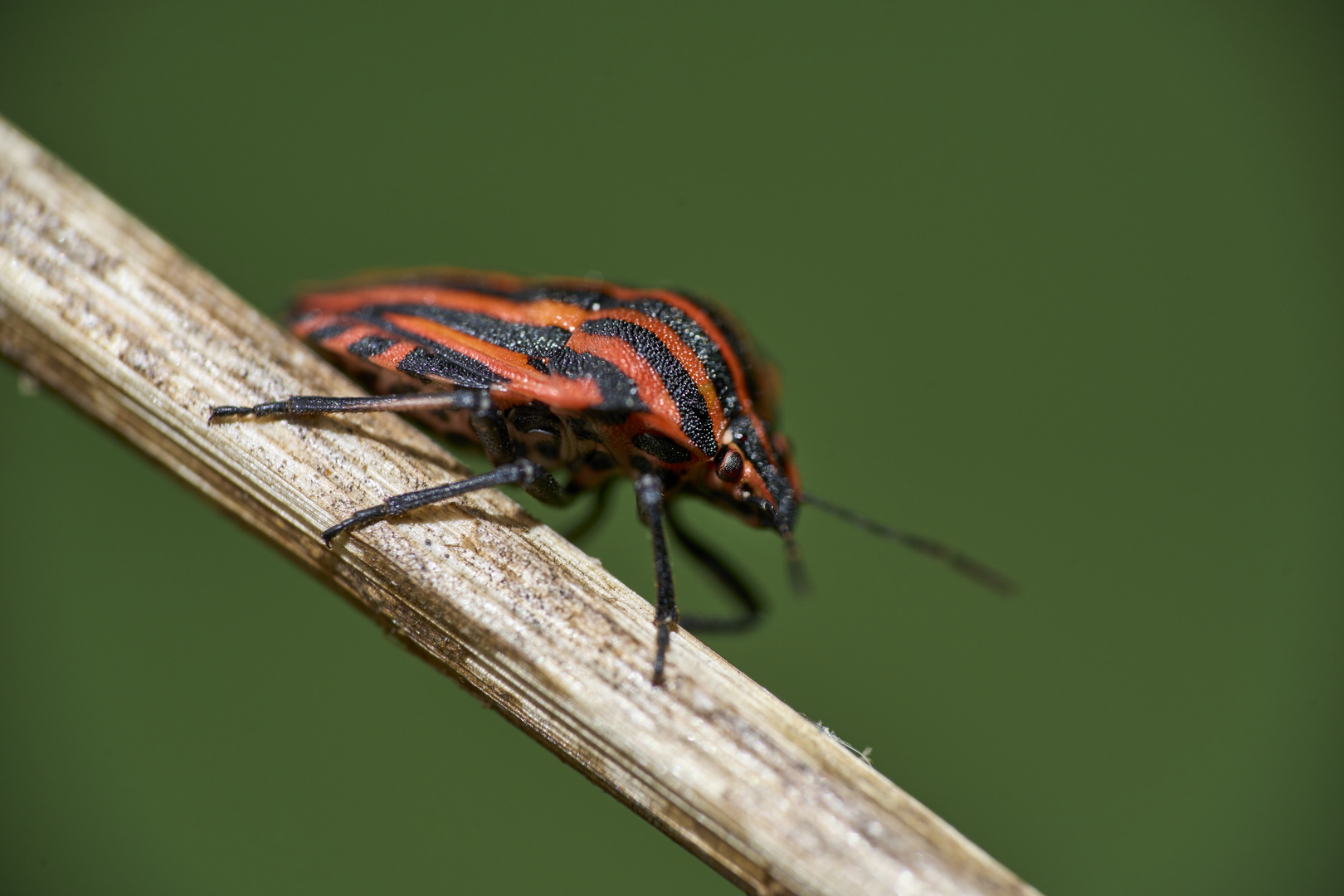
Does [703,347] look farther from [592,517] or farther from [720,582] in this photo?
[720,582]

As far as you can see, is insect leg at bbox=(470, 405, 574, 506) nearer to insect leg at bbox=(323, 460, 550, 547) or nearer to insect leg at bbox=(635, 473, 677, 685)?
insect leg at bbox=(323, 460, 550, 547)

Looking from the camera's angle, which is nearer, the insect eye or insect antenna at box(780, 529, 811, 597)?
the insect eye

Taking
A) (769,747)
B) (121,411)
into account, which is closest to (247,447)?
(121,411)

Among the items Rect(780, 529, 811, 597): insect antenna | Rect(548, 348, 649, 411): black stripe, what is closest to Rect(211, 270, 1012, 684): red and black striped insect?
Rect(548, 348, 649, 411): black stripe

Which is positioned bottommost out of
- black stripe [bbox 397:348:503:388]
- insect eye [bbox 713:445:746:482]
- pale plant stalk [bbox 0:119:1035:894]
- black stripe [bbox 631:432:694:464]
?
pale plant stalk [bbox 0:119:1035:894]

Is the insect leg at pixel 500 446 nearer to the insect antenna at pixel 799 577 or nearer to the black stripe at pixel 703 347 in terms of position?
the black stripe at pixel 703 347

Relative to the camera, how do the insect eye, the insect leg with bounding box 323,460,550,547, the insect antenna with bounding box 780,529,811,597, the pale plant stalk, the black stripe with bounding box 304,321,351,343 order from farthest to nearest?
the insect antenna with bounding box 780,529,811,597 < the black stripe with bounding box 304,321,351,343 < the insect eye < the insect leg with bounding box 323,460,550,547 < the pale plant stalk

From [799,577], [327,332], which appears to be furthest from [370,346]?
[799,577]

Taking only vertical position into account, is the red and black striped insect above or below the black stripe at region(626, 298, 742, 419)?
below

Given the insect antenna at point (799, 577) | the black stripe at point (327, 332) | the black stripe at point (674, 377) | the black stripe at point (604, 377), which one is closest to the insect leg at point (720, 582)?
the insect antenna at point (799, 577)

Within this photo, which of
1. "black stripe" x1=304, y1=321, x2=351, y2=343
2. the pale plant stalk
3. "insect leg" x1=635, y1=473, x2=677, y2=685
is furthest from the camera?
"black stripe" x1=304, y1=321, x2=351, y2=343
